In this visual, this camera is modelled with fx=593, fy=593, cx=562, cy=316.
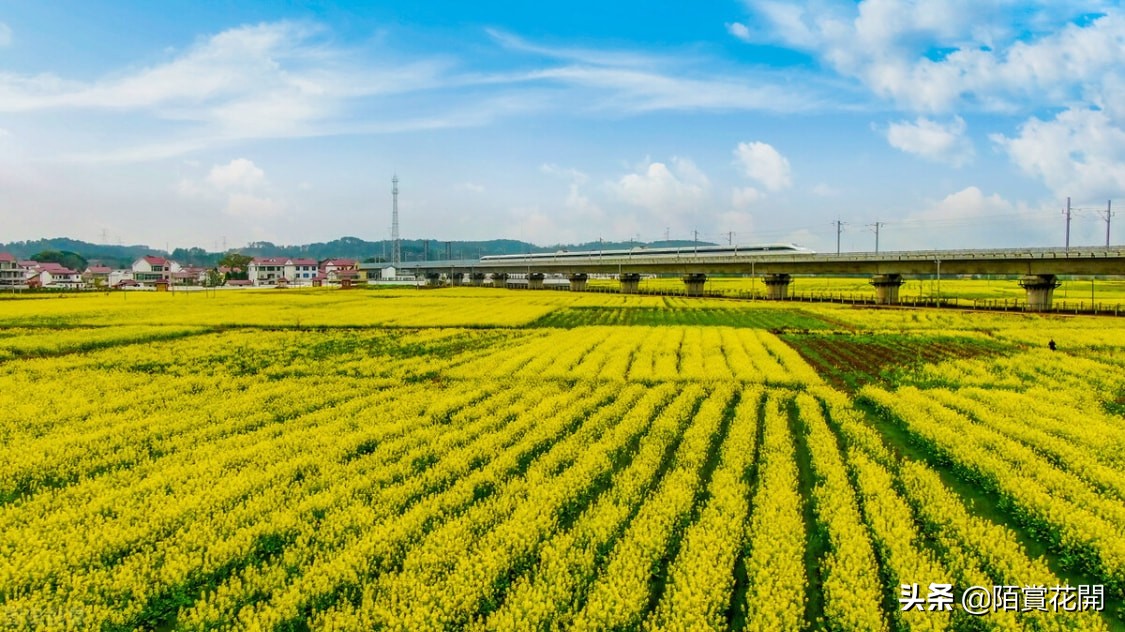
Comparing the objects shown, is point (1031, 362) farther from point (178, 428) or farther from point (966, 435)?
point (178, 428)

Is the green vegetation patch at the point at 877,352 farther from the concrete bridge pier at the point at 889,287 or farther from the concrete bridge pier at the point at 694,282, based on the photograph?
the concrete bridge pier at the point at 694,282

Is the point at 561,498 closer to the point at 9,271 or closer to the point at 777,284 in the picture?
the point at 777,284

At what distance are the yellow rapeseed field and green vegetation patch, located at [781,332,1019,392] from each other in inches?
19.3

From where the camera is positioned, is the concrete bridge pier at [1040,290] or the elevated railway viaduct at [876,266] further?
the concrete bridge pier at [1040,290]

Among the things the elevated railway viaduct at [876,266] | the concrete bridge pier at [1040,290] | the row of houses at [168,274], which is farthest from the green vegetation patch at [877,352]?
the row of houses at [168,274]

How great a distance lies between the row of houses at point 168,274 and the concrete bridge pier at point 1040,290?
12037 cm

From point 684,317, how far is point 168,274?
165574 millimetres

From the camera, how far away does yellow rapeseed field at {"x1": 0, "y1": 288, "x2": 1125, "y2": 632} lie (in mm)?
7648

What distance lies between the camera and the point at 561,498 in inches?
420

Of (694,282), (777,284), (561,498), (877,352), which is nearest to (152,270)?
(694,282)

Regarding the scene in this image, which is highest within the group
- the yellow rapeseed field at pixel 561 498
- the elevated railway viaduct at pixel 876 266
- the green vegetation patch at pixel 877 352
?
the elevated railway viaduct at pixel 876 266

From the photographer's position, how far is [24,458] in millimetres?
12617

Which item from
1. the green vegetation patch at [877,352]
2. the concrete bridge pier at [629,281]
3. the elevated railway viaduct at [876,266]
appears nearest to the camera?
the green vegetation patch at [877,352]

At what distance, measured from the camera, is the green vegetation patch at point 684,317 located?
47.0 meters
